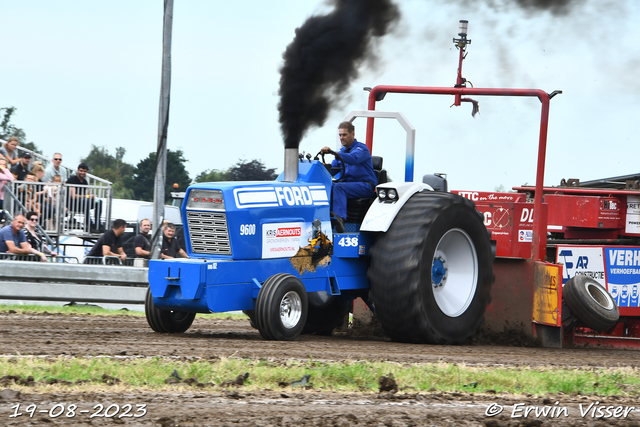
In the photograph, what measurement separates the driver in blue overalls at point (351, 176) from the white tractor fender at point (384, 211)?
0.21 metres

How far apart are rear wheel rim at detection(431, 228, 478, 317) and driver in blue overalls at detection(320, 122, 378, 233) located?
0.93 m

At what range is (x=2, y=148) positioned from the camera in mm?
14641

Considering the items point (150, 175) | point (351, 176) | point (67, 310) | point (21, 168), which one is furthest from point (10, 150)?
point (150, 175)

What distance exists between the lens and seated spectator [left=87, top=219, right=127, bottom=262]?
13.0 m

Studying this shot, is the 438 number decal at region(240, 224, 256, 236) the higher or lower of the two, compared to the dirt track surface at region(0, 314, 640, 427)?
higher

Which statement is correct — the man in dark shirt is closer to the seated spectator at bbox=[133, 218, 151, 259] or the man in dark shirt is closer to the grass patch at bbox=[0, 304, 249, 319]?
the seated spectator at bbox=[133, 218, 151, 259]

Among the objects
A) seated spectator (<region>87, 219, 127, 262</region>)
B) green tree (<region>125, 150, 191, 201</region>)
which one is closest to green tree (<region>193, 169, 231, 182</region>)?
green tree (<region>125, 150, 191, 201</region>)

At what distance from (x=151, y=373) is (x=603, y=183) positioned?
406 inches

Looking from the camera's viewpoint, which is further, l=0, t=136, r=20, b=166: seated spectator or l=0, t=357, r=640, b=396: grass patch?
l=0, t=136, r=20, b=166: seated spectator

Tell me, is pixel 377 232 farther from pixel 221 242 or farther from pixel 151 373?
pixel 151 373

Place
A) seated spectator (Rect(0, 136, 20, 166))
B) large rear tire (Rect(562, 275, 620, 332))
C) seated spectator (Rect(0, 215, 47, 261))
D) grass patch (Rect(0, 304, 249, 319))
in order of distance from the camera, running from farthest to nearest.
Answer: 1. seated spectator (Rect(0, 136, 20, 166))
2. seated spectator (Rect(0, 215, 47, 261))
3. grass patch (Rect(0, 304, 249, 319))
4. large rear tire (Rect(562, 275, 620, 332))

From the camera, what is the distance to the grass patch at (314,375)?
5.21m

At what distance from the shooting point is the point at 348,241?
8.73m

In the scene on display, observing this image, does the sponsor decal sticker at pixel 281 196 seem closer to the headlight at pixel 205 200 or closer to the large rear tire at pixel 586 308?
the headlight at pixel 205 200
